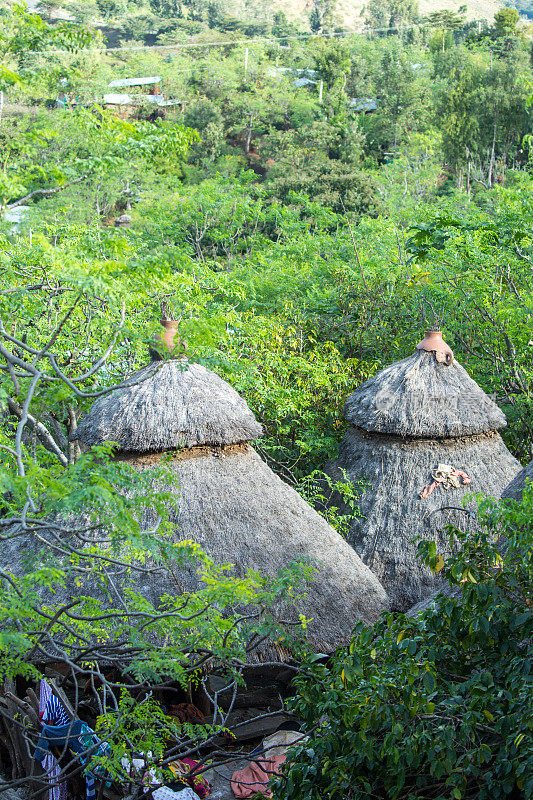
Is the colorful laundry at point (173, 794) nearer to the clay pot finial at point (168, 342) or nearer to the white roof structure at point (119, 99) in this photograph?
the clay pot finial at point (168, 342)

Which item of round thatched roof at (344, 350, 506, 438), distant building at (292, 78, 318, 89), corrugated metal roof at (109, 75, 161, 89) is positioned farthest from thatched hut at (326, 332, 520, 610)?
corrugated metal roof at (109, 75, 161, 89)

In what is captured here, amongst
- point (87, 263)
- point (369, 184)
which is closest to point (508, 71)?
point (369, 184)

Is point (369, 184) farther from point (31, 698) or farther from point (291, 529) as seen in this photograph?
point (31, 698)

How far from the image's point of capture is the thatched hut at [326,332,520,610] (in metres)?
8.23

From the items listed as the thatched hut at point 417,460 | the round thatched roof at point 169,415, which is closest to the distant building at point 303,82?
the thatched hut at point 417,460

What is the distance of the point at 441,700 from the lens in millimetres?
3168

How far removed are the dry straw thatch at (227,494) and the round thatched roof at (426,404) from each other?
167cm

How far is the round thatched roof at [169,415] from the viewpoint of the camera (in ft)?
23.7

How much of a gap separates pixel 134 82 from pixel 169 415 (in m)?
43.4

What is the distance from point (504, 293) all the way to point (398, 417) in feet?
12.0

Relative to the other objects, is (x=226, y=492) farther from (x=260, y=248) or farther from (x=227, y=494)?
(x=260, y=248)

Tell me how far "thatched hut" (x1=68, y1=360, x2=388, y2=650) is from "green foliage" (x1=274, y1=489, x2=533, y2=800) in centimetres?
336

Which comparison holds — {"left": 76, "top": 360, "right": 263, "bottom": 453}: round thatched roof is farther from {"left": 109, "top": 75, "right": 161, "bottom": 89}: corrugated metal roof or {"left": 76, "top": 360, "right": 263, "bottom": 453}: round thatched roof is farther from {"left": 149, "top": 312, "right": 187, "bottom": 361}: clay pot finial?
{"left": 109, "top": 75, "right": 161, "bottom": 89}: corrugated metal roof

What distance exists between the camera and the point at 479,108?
30359 millimetres
